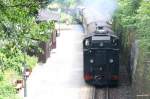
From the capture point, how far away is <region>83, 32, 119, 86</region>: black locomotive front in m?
22.2

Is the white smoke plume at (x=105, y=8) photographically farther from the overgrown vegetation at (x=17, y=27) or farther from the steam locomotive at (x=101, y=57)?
the overgrown vegetation at (x=17, y=27)

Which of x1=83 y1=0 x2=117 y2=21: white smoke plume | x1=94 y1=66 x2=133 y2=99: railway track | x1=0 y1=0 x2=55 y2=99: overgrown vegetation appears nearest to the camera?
x1=0 y1=0 x2=55 y2=99: overgrown vegetation

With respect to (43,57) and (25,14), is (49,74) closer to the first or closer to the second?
(43,57)

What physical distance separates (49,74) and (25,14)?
20196mm

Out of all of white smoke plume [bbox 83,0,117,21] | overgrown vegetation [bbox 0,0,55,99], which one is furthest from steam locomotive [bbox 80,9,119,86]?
overgrown vegetation [bbox 0,0,55,99]

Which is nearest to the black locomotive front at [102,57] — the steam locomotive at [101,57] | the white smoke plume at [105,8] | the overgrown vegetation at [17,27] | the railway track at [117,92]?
the steam locomotive at [101,57]

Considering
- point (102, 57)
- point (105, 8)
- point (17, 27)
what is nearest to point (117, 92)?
point (102, 57)

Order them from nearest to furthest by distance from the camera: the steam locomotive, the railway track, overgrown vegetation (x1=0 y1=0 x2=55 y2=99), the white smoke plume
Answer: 1. overgrown vegetation (x1=0 y1=0 x2=55 y2=99)
2. the railway track
3. the steam locomotive
4. the white smoke plume

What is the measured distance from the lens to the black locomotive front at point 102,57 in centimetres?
2217

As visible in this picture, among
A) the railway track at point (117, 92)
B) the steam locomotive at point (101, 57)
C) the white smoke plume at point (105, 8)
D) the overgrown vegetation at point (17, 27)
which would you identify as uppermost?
the overgrown vegetation at point (17, 27)

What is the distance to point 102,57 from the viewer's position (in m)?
22.2

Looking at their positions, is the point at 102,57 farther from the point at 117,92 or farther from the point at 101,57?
the point at 117,92

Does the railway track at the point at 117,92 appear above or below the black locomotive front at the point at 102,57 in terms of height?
below

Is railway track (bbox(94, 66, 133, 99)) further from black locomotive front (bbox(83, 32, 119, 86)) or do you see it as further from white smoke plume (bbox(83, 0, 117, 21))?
white smoke plume (bbox(83, 0, 117, 21))
